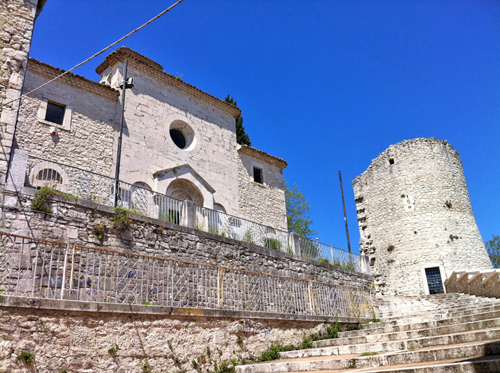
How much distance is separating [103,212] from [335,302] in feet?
21.4

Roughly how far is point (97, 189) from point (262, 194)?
1061 cm

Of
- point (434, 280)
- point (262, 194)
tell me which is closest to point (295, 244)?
point (262, 194)

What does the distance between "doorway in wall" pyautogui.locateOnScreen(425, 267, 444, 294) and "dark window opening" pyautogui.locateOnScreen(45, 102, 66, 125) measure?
2035 cm

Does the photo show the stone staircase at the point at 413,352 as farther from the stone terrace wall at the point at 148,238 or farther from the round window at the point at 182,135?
the round window at the point at 182,135

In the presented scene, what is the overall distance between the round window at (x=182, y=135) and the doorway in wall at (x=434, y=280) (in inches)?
604

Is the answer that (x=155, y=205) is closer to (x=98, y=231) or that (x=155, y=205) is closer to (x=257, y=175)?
(x=98, y=231)

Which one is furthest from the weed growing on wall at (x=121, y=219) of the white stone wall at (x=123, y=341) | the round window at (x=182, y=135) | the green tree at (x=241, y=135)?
the green tree at (x=241, y=135)

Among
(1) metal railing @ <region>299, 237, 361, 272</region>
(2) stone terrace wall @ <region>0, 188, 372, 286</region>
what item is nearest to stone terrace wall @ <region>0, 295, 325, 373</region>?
(2) stone terrace wall @ <region>0, 188, 372, 286</region>

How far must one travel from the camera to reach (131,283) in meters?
7.73

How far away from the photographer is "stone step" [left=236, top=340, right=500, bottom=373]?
17.1 feet

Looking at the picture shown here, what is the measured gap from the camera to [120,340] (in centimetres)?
665

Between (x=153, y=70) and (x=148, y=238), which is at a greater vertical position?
(x=153, y=70)

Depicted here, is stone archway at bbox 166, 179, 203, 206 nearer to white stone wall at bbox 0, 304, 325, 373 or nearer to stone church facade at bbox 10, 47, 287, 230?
stone church facade at bbox 10, 47, 287, 230

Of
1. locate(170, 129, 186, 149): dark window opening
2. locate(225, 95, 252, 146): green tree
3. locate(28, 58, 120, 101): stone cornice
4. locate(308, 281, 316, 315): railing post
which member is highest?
locate(225, 95, 252, 146): green tree
